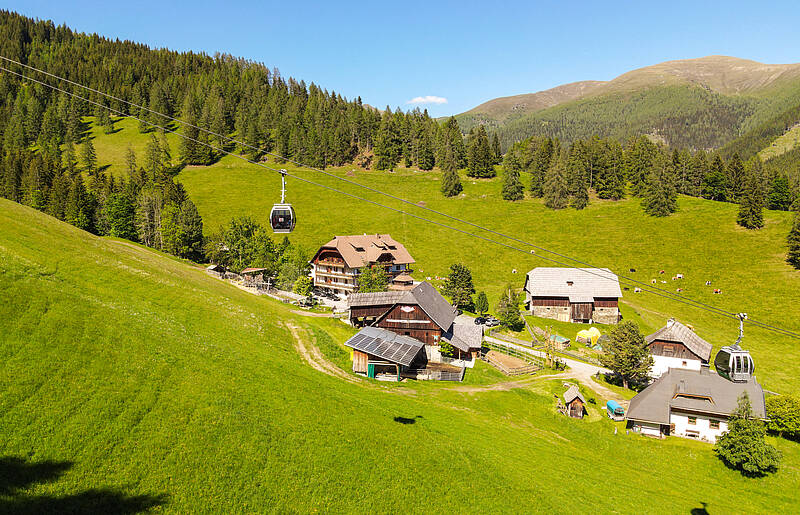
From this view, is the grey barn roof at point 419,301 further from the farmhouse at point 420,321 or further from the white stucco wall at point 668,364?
the white stucco wall at point 668,364

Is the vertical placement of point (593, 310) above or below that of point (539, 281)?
below

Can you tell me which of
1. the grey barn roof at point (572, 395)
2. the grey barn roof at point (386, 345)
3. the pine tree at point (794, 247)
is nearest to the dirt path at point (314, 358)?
the grey barn roof at point (386, 345)

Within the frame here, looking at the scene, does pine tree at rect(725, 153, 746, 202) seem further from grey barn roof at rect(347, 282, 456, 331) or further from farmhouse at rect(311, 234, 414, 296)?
grey barn roof at rect(347, 282, 456, 331)

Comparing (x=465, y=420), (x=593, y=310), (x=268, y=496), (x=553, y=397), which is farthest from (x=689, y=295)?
(x=268, y=496)

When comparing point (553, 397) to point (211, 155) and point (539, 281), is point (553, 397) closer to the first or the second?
point (539, 281)

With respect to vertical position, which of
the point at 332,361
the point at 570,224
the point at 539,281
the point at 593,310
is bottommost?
the point at 332,361

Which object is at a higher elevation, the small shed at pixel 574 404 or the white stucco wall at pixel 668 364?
the white stucco wall at pixel 668 364
